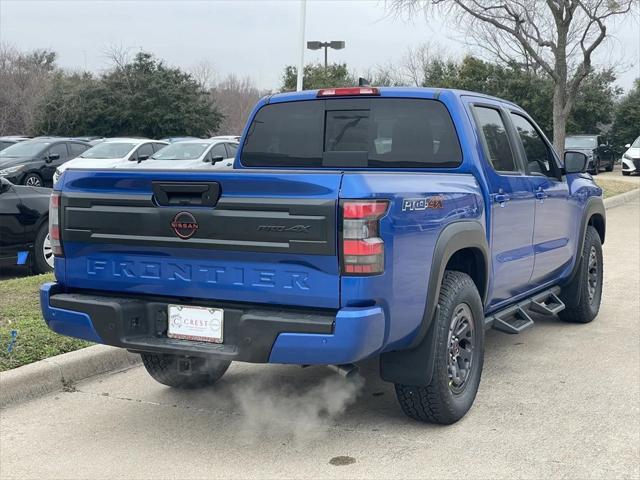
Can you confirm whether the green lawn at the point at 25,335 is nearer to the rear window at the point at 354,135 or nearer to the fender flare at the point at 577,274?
the rear window at the point at 354,135

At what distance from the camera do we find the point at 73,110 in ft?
126

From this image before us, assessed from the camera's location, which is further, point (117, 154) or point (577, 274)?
point (117, 154)

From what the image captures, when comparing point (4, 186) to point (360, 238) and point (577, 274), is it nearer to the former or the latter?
point (577, 274)

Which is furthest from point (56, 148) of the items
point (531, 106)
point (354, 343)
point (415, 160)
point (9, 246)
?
point (531, 106)

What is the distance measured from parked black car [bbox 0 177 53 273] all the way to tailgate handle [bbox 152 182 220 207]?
4.80 meters

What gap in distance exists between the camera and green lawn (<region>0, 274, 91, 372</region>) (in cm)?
514

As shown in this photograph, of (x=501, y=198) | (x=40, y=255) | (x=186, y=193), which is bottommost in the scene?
(x=40, y=255)

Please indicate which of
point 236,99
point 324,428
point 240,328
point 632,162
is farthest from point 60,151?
point 236,99

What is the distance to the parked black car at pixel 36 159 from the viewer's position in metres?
18.2

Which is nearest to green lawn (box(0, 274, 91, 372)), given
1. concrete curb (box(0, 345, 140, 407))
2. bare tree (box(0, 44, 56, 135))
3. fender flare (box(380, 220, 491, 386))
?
concrete curb (box(0, 345, 140, 407))

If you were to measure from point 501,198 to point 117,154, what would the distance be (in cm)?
1582

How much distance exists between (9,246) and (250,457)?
5.36m

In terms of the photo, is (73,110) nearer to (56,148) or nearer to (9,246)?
(56,148)

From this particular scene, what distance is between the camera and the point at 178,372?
482cm
